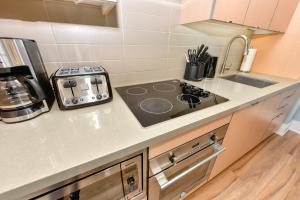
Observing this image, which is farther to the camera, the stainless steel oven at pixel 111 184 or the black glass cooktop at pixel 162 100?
the black glass cooktop at pixel 162 100

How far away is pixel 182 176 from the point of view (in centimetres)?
68

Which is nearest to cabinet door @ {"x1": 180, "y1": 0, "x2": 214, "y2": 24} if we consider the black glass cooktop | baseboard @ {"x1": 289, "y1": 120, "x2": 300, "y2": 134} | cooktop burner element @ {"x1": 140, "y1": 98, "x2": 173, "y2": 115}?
the black glass cooktop

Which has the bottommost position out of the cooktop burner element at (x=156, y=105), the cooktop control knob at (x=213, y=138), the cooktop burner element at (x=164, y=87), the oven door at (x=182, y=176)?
the oven door at (x=182, y=176)

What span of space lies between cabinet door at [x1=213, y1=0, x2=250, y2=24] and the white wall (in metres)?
0.34

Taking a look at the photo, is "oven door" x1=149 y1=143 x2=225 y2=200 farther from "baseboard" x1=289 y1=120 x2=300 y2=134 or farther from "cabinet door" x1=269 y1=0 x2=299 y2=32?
"baseboard" x1=289 y1=120 x2=300 y2=134

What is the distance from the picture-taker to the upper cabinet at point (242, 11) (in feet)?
2.54

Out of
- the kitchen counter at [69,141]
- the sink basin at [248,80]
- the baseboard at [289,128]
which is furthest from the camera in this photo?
the baseboard at [289,128]

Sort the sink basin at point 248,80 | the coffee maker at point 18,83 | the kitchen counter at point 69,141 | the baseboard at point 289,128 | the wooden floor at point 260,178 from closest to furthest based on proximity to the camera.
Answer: the kitchen counter at point 69,141 → the coffee maker at point 18,83 → the wooden floor at point 260,178 → the sink basin at point 248,80 → the baseboard at point 289,128

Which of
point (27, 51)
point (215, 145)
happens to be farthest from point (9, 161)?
point (215, 145)

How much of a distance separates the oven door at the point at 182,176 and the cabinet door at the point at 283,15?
125 cm

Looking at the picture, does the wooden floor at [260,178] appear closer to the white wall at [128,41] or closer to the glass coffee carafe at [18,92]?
the white wall at [128,41]

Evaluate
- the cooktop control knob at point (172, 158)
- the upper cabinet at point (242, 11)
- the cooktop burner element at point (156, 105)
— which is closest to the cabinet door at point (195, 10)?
the upper cabinet at point (242, 11)

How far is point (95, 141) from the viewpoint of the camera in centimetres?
45

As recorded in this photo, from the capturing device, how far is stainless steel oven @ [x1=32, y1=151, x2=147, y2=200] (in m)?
0.42
